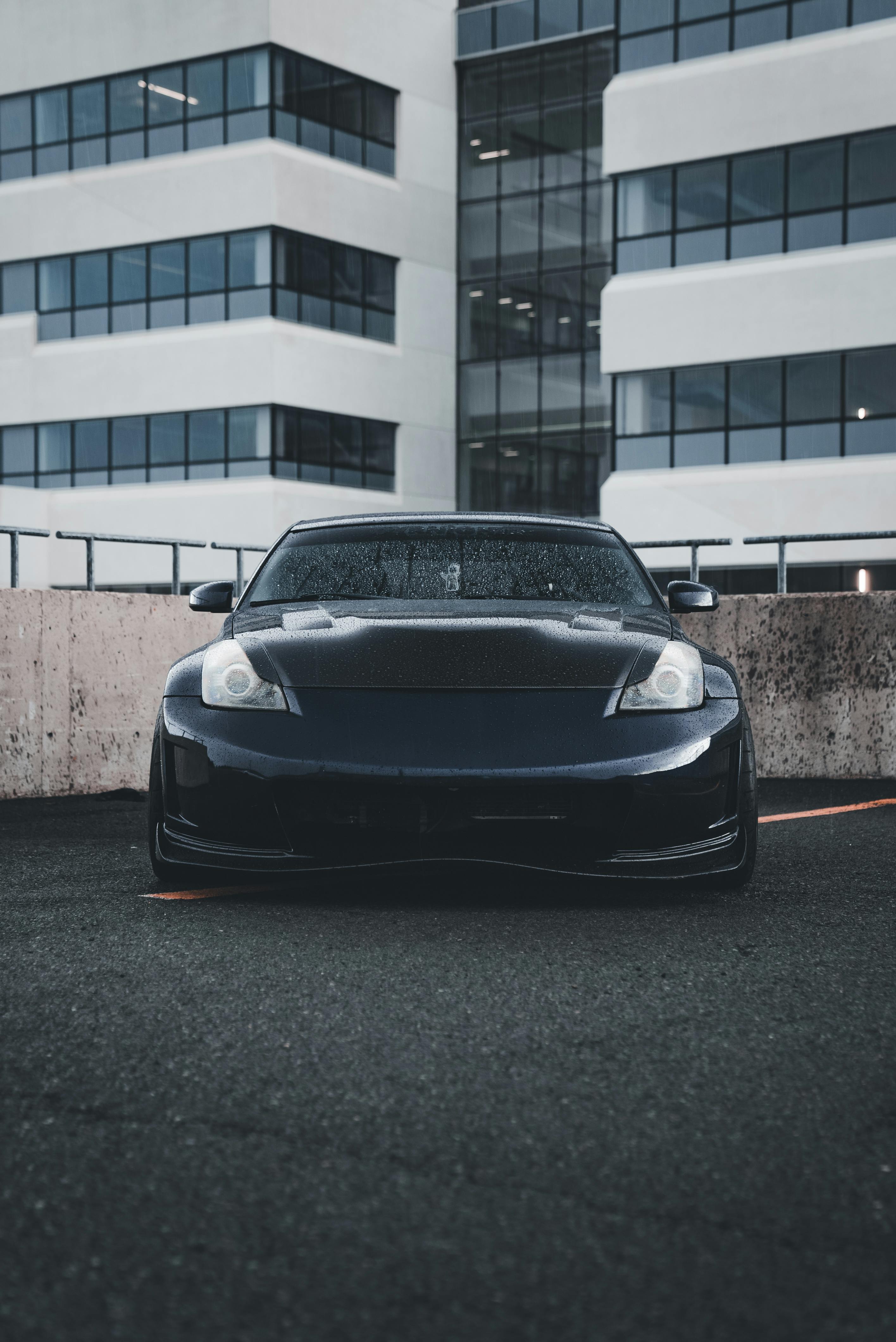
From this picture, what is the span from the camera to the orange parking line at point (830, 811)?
26.6 ft

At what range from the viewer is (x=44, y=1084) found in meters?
3.04

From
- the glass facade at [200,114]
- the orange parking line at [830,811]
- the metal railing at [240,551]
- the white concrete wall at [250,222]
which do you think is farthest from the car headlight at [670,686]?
the glass facade at [200,114]

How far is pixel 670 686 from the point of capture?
16.4 ft

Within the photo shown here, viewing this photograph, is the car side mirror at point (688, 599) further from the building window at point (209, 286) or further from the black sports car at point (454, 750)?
the building window at point (209, 286)

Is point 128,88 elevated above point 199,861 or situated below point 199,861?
above

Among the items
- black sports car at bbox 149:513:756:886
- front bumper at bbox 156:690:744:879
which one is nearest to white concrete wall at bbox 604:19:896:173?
black sports car at bbox 149:513:756:886

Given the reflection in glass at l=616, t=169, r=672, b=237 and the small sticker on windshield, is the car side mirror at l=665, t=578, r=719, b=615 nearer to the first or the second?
the small sticker on windshield

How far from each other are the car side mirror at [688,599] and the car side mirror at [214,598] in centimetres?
189

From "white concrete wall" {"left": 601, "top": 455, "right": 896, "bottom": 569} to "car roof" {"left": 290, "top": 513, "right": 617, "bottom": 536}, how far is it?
2197 cm

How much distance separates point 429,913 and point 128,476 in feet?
112

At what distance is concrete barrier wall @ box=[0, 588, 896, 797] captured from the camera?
947cm

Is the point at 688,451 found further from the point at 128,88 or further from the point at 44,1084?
the point at 44,1084

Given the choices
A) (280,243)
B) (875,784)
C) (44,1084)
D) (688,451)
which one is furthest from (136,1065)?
(280,243)

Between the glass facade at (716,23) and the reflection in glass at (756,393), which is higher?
the glass facade at (716,23)
